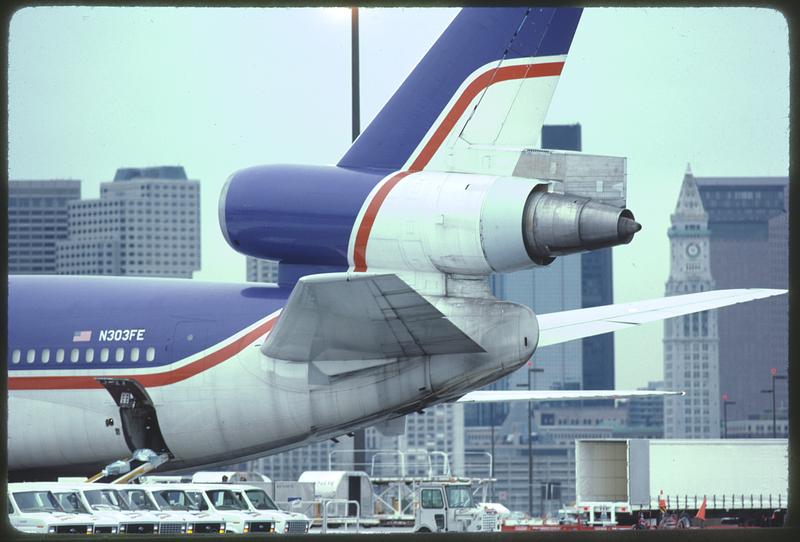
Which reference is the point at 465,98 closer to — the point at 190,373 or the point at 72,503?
the point at 190,373

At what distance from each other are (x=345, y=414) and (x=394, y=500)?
14009mm

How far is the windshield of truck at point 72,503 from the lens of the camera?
75.4 ft

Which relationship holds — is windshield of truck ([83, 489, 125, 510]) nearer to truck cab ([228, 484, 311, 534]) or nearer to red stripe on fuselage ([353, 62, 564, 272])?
truck cab ([228, 484, 311, 534])

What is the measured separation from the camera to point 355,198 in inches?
909

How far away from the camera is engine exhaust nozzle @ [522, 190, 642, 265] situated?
69.3 feet

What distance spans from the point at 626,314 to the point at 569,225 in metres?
5.18

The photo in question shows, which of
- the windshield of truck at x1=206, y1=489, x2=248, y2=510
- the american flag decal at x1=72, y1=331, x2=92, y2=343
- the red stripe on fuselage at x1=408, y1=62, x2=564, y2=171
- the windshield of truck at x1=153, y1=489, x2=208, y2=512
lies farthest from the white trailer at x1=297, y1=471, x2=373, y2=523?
the red stripe on fuselage at x1=408, y1=62, x2=564, y2=171

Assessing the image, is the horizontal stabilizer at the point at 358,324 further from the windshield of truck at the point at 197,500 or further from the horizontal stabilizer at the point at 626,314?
the windshield of truck at the point at 197,500

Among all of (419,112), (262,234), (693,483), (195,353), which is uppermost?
(419,112)

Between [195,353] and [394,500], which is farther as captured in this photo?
[394,500]

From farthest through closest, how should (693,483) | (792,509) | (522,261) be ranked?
(693,483)
(522,261)
(792,509)

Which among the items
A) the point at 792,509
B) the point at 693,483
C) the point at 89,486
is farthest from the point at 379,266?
the point at 693,483

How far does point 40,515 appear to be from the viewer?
2219cm

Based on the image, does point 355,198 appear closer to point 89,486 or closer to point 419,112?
point 419,112
